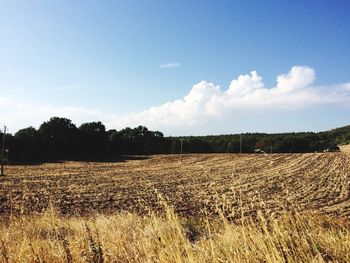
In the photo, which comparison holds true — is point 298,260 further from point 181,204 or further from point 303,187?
point 303,187

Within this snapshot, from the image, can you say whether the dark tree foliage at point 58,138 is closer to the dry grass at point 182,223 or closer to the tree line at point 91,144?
the tree line at point 91,144

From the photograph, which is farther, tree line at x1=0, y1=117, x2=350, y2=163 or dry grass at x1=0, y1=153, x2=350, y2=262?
tree line at x1=0, y1=117, x2=350, y2=163

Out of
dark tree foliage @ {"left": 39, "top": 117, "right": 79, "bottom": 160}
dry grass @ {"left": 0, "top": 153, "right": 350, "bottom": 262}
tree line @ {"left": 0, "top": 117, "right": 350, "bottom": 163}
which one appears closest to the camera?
dry grass @ {"left": 0, "top": 153, "right": 350, "bottom": 262}

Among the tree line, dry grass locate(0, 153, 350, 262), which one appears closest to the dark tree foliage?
the tree line

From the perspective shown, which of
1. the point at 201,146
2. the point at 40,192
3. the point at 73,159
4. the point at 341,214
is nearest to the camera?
the point at 341,214

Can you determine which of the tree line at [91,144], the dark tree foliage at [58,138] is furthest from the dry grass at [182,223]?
the dark tree foliage at [58,138]

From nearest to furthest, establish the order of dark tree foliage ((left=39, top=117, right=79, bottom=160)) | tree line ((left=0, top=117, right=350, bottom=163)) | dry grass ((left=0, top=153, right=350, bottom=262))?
dry grass ((left=0, top=153, right=350, bottom=262)) → tree line ((left=0, top=117, right=350, bottom=163)) → dark tree foliage ((left=39, top=117, right=79, bottom=160))

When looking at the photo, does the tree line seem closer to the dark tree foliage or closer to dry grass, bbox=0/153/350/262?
the dark tree foliage

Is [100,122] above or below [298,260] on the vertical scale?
above

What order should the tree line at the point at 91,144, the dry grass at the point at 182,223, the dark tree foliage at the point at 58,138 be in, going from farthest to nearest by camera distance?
the dark tree foliage at the point at 58,138 → the tree line at the point at 91,144 → the dry grass at the point at 182,223

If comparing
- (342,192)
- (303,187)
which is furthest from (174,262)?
(303,187)

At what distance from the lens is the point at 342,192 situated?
985 inches

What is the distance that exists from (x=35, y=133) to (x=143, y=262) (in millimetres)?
71151

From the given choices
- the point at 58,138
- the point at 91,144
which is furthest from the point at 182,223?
the point at 91,144
